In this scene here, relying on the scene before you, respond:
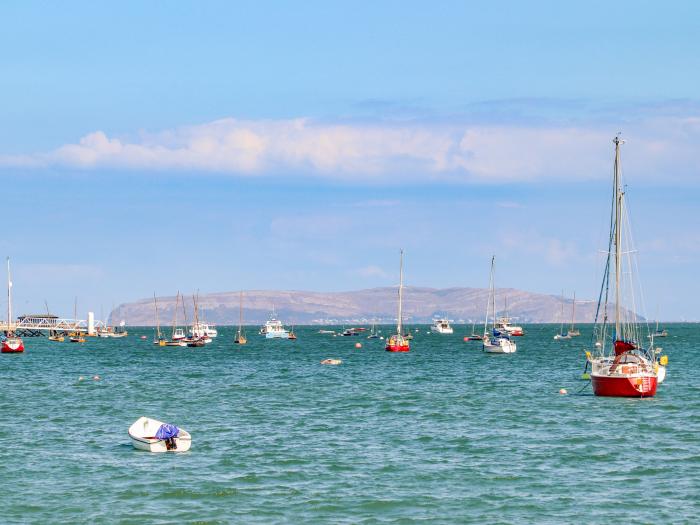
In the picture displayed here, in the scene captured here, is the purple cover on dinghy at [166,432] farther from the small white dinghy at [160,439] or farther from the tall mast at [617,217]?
the tall mast at [617,217]

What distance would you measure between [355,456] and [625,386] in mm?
31020

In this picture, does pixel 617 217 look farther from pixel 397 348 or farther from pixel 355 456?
pixel 397 348

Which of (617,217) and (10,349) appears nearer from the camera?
(617,217)

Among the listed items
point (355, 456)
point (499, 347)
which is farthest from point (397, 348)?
point (355, 456)

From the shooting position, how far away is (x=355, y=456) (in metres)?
50.0

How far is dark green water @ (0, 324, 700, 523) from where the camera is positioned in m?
38.5

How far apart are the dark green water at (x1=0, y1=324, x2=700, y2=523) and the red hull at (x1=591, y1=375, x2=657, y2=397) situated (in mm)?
878

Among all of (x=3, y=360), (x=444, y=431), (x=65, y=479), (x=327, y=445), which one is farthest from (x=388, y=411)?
(x=3, y=360)

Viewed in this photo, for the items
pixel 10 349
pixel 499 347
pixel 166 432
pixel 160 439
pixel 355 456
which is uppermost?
pixel 499 347

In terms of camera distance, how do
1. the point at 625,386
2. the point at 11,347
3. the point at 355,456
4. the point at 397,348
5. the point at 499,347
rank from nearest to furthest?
1. the point at 355,456
2. the point at 625,386
3. the point at 499,347
4. the point at 11,347
5. the point at 397,348

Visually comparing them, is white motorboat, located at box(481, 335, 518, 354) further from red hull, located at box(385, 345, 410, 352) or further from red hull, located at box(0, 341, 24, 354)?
red hull, located at box(0, 341, 24, 354)

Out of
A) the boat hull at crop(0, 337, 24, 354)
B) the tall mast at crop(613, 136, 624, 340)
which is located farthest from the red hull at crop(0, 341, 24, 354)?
the tall mast at crop(613, 136, 624, 340)

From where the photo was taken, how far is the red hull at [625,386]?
243 feet

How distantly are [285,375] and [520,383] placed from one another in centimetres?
2697
